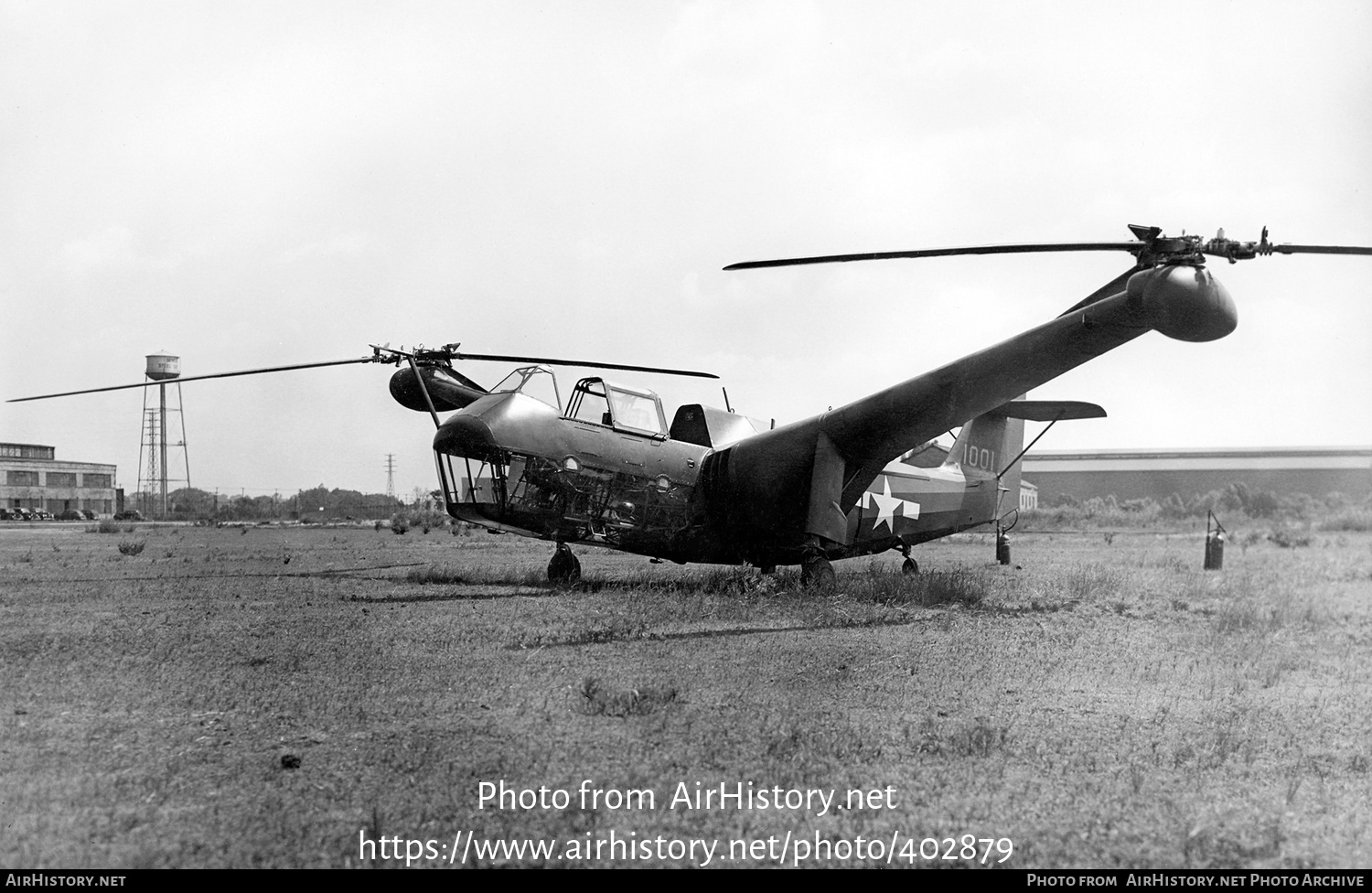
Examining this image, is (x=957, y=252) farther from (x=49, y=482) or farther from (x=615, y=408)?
(x=49, y=482)

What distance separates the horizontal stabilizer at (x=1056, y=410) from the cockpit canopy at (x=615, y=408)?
20.8 feet

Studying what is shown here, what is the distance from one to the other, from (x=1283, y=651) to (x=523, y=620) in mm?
8103

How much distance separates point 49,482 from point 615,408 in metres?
98.5

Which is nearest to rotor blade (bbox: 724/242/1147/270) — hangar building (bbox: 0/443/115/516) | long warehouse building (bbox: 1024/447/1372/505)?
long warehouse building (bbox: 1024/447/1372/505)

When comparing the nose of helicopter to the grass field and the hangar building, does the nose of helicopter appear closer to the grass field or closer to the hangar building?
the grass field

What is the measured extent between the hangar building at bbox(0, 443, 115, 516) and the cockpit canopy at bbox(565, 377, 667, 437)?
8828 cm

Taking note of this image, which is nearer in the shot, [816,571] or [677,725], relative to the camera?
[677,725]

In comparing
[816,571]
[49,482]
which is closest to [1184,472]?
[816,571]

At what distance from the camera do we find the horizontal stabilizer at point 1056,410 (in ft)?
55.3

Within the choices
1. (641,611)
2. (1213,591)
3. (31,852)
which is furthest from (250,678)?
(1213,591)

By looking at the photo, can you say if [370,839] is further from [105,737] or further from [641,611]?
[641,611]

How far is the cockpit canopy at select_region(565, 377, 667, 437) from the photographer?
14594mm

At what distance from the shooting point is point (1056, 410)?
56.1 ft

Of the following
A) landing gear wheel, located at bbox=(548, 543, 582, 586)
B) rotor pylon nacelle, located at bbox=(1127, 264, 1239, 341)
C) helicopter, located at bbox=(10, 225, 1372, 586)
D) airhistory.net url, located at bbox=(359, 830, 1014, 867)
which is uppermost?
rotor pylon nacelle, located at bbox=(1127, 264, 1239, 341)
